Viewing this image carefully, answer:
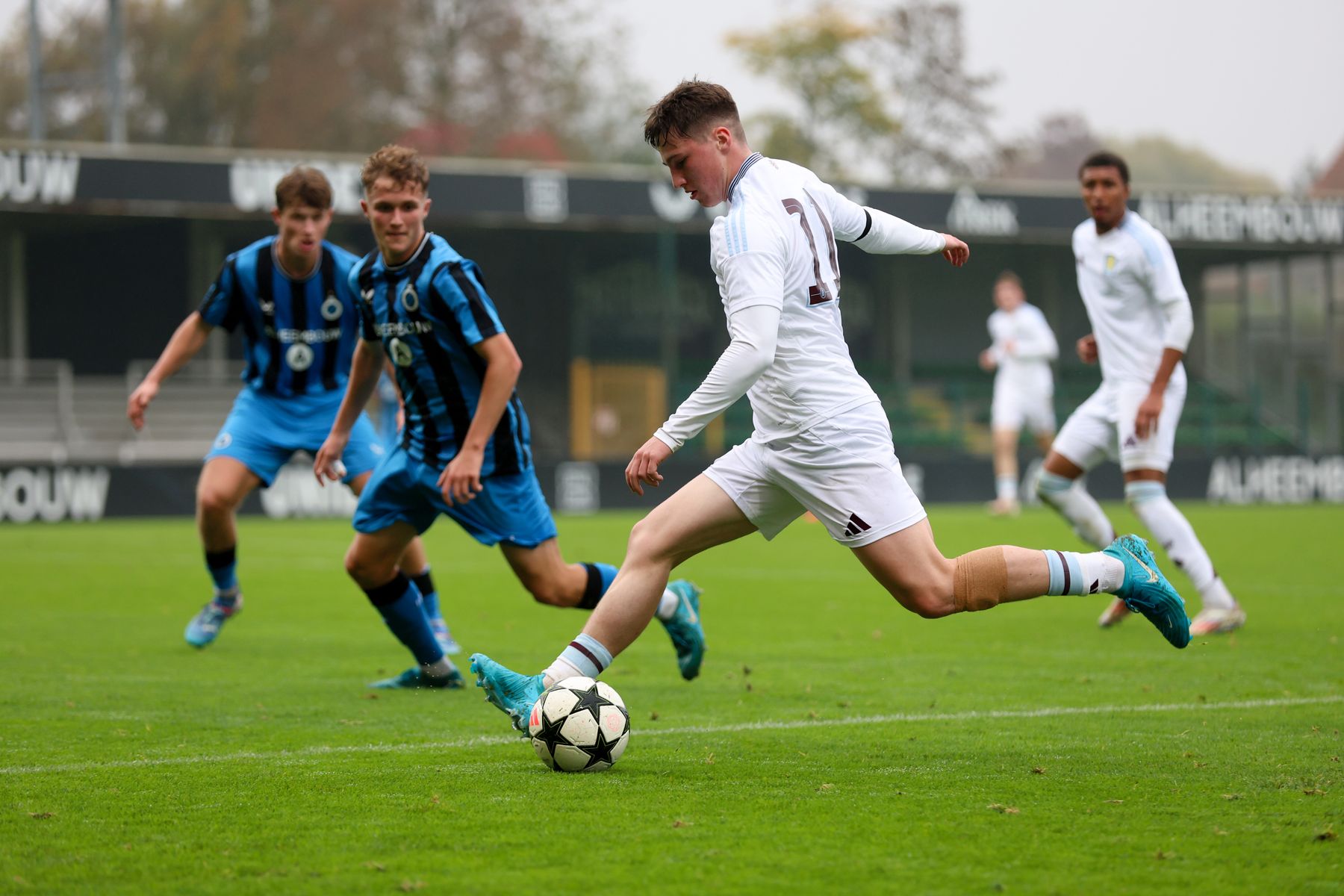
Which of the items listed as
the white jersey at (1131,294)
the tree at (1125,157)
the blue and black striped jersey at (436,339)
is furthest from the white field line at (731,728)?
the tree at (1125,157)

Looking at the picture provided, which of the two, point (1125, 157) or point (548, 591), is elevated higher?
point (1125, 157)

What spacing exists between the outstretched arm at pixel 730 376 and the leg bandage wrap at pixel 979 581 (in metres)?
0.91

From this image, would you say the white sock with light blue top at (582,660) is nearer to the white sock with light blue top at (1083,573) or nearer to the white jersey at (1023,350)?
the white sock with light blue top at (1083,573)

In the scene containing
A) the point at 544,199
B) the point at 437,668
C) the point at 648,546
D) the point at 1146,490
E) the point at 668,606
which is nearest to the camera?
the point at 648,546

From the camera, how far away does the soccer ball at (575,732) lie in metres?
4.55

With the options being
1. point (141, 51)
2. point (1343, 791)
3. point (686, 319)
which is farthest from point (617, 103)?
point (1343, 791)

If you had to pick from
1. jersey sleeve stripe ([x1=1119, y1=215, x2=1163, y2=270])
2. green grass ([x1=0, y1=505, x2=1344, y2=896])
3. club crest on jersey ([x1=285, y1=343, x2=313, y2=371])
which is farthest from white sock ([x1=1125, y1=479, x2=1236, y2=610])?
club crest on jersey ([x1=285, y1=343, x2=313, y2=371])

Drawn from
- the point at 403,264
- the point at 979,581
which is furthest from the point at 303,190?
the point at 979,581

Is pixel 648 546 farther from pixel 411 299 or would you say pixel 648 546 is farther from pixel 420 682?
pixel 420 682

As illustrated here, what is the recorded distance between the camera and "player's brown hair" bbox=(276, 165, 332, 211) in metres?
7.22

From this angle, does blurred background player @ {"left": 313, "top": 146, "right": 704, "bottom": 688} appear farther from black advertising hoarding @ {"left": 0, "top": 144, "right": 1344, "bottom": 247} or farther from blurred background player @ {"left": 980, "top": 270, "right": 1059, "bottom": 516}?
black advertising hoarding @ {"left": 0, "top": 144, "right": 1344, "bottom": 247}

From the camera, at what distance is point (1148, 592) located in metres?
4.98

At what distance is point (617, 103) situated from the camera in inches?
1825

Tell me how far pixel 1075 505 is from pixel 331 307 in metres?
3.99
